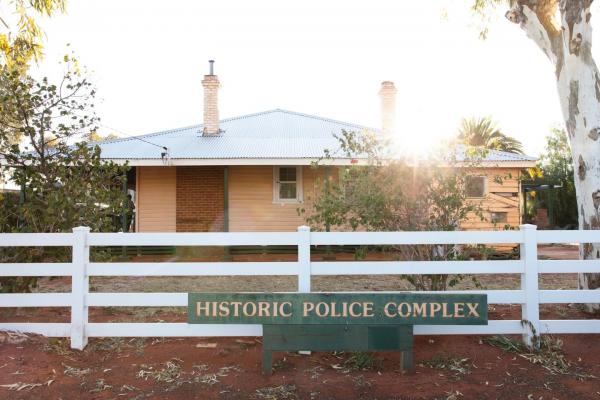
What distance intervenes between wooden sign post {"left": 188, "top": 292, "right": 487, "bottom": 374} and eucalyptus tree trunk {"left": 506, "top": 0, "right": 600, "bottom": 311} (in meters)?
Answer: 2.76

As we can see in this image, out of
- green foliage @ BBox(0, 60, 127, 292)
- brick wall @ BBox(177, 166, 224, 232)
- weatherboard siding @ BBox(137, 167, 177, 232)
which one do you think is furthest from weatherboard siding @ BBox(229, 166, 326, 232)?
green foliage @ BBox(0, 60, 127, 292)

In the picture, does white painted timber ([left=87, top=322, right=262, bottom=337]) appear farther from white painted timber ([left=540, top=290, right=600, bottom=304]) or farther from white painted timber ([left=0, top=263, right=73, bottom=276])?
white painted timber ([left=540, top=290, right=600, bottom=304])

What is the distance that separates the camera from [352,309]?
170 inches

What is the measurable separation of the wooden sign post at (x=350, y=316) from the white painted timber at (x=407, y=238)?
63 centimetres

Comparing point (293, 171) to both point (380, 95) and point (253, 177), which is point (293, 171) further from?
point (380, 95)

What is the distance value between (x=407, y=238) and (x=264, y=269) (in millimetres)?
1507

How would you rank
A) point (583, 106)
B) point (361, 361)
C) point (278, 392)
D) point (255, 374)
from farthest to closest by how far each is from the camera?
1. point (583, 106)
2. point (361, 361)
3. point (255, 374)
4. point (278, 392)

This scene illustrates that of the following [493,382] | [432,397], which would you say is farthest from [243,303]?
[493,382]

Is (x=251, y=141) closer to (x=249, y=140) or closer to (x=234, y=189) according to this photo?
(x=249, y=140)

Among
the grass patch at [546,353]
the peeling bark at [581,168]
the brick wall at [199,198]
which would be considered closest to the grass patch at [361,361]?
the grass patch at [546,353]

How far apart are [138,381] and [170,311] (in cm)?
229

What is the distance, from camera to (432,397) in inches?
151

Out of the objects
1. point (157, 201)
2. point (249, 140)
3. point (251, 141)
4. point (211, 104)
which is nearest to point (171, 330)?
point (157, 201)

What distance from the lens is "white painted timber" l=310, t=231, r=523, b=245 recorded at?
15.5ft
